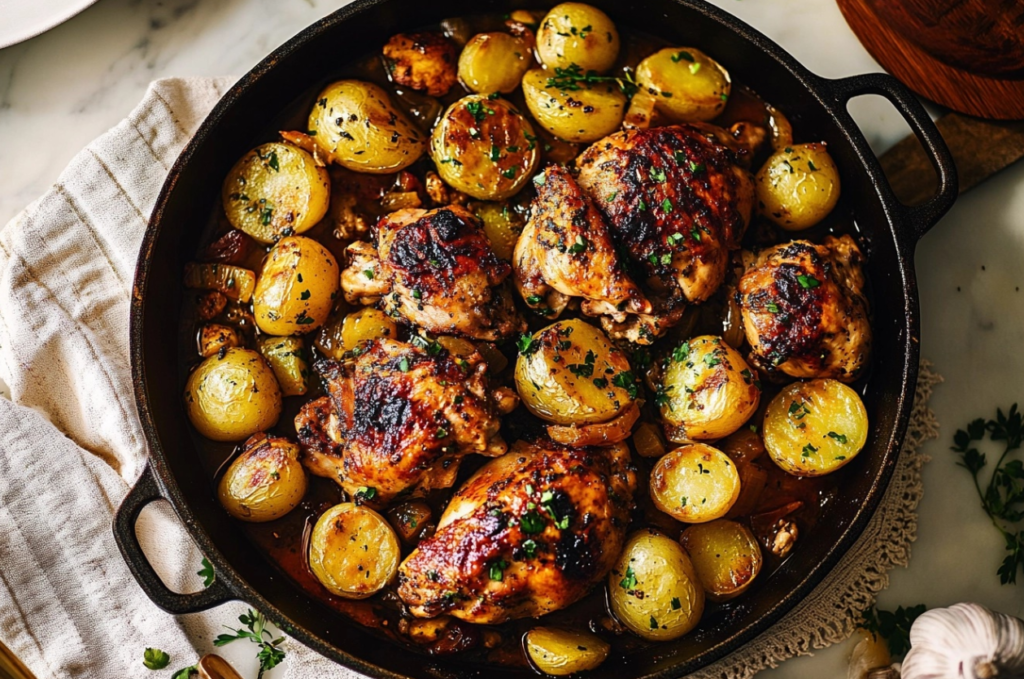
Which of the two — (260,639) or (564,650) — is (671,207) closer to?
(564,650)

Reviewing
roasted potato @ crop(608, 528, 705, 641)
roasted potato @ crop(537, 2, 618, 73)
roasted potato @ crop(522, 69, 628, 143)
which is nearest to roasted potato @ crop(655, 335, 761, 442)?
roasted potato @ crop(608, 528, 705, 641)

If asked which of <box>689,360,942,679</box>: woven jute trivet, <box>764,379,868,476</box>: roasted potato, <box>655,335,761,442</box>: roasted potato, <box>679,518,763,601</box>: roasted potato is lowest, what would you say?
<box>689,360,942,679</box>: woven jute trivet

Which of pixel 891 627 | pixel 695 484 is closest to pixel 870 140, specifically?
pixel 695 484

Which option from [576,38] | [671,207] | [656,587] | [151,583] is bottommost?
[656,587]

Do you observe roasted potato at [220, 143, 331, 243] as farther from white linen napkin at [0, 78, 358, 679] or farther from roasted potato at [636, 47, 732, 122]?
roasted potato at [636, 47, 732, 122]

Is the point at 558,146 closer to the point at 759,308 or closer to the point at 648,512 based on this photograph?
the point at 759,308

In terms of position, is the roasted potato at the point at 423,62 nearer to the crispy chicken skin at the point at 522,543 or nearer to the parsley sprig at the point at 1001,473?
the crispy chicken skin at the point at 522,543

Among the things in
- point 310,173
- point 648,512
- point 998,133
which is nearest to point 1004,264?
point 998,133
